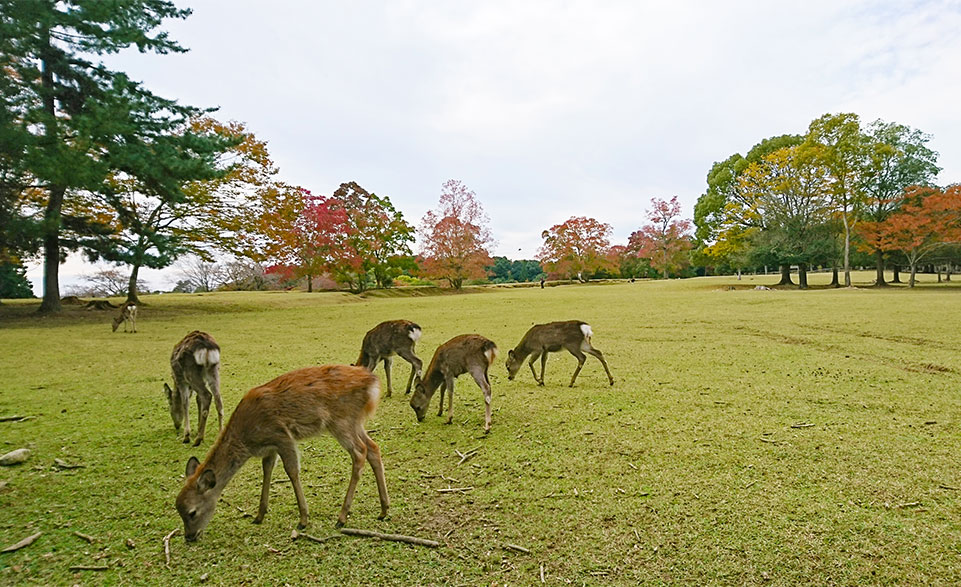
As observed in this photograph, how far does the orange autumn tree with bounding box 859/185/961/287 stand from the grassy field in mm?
23952

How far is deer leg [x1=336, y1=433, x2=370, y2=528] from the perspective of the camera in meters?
2.99

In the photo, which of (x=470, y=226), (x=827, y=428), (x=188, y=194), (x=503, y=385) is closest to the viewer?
(x=827, y=428)

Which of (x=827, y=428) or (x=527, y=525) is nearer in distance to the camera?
(x=527, y=525)

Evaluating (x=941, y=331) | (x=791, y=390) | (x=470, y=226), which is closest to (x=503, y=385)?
(x=791, y=390)

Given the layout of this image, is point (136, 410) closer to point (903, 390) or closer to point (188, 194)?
point (903, 390)

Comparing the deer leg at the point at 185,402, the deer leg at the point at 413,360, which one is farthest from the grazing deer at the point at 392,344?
the deer leg at the point at 185,402

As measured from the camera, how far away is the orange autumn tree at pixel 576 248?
4925 cm

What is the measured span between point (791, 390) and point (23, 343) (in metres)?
15.5

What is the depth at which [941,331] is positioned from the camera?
10062mm

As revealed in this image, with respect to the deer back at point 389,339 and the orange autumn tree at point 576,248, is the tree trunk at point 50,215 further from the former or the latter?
the orange autumn tree at point 576,248

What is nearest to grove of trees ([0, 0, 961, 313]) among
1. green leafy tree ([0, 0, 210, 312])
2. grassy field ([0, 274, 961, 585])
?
green leafy tree ([0, 0, 210, 312])

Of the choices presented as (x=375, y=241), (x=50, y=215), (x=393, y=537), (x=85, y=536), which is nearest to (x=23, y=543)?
(x=85, y=536)

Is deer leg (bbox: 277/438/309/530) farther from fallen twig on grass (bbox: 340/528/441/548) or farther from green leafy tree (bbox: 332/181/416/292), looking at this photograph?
green leafy tree (bbox: 332/181/416/292)

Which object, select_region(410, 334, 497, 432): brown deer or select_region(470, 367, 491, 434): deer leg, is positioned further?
select_region(410, 334, 497, 432): brown deer
